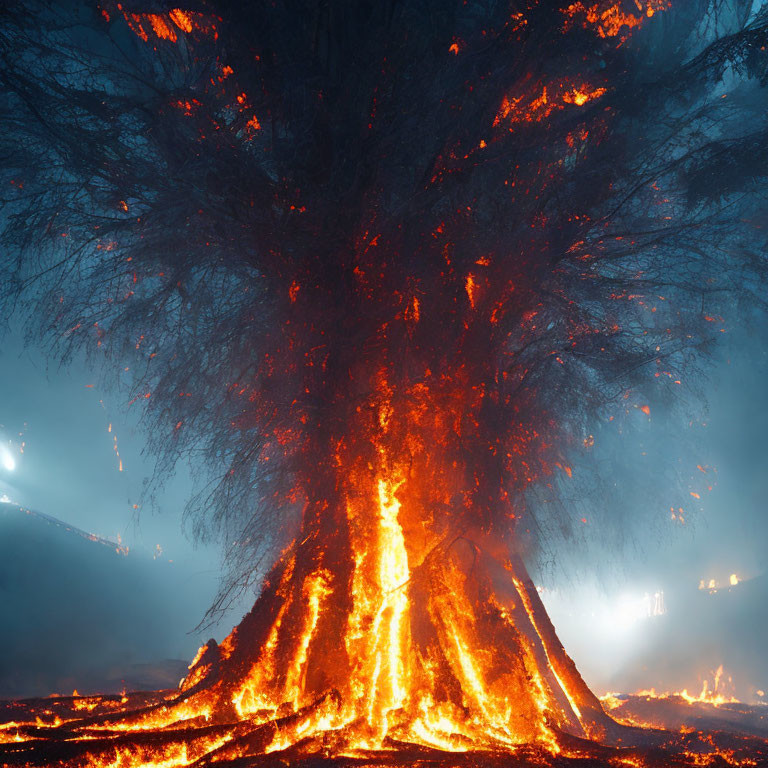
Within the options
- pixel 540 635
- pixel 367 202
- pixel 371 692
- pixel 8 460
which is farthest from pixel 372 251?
pixel 8 460

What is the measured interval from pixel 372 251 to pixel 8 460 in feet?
123

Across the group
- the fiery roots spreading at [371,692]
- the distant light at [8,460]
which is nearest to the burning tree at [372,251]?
the fiery roots spreading at [371,692]

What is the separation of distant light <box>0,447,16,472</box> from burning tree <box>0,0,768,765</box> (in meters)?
33.4

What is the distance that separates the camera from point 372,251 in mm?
6082

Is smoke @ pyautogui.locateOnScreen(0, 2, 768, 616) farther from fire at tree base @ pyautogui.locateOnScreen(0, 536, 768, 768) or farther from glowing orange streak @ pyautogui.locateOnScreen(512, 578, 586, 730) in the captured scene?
glowing orange streak @ pyautogui.locateOnScreen(512, 578, 586, 730)

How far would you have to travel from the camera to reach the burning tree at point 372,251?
508 centimetres

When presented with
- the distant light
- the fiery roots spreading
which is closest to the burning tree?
the fiery roots spreading

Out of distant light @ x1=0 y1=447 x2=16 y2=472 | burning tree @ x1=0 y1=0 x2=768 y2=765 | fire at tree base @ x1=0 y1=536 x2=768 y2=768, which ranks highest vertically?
distant light @ x1=0 y1=447 x2=16 y2=472

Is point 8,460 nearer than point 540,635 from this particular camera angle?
No

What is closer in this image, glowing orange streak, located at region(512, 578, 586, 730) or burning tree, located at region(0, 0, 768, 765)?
burning tree, located at region(0, 0, 768, 765)

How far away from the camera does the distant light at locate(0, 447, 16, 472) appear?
109 ft

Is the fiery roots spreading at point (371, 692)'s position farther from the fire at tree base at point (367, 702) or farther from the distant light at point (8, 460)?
the distant light at point (8, 460)

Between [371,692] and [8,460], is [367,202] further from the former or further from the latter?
[8,460]

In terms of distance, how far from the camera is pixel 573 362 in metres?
8.16
